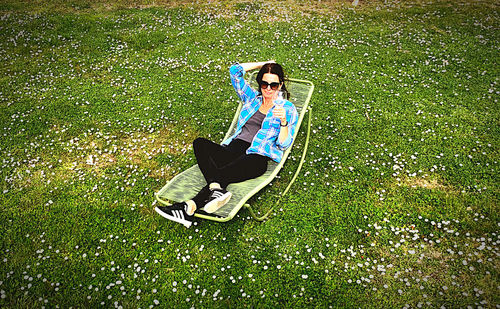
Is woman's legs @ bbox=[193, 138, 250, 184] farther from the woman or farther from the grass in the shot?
the grass

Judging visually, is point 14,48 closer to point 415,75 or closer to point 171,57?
point 171,57

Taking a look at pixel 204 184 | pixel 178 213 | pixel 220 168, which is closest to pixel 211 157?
pixel 220 168

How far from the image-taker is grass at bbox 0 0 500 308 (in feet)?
13.9

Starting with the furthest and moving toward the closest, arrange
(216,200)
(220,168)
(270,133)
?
1. (270,133)
2. (220,168)
3. (216,200)

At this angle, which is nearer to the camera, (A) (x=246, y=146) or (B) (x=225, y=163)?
(B) (x=225, y=163)

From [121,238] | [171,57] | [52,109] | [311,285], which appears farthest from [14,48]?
[311,285]

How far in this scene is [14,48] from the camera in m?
10.7

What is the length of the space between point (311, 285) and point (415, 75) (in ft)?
20.7

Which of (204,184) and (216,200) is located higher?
(216,200)

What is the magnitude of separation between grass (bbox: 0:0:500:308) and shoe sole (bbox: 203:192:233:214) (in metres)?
0.67

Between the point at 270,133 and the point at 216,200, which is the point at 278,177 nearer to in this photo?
the point at 270,133

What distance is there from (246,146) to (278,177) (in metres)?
0.94

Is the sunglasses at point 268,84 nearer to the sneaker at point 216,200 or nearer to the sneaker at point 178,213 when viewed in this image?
the sneaker at point 216,200

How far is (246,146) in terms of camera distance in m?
5.29
